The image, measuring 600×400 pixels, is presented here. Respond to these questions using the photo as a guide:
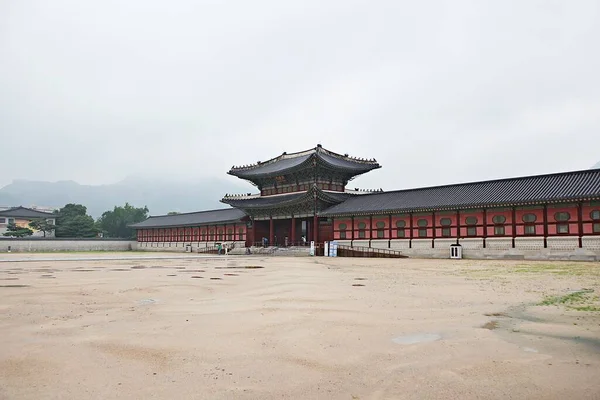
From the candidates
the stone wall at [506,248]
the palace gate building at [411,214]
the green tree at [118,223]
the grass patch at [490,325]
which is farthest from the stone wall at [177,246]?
the grass patch at [490,325]

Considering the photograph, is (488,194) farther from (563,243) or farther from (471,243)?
(563,243)

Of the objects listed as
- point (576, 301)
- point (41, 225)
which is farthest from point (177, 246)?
point (576, 301)

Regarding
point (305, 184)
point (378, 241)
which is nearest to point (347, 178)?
point (305, 184)

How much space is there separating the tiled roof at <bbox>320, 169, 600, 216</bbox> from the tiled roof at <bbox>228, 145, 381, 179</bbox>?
24.1 feet

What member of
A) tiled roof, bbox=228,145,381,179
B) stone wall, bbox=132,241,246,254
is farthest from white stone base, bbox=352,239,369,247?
stone wall, bbox=132,241,246,254

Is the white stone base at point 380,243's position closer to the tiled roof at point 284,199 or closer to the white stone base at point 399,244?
the white stone base at point 399,244

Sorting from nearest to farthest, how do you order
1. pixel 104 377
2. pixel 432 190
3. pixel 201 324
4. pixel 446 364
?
pixel 104 377 → pixel 446 364 → pixel 201 324 → pixel 432 190

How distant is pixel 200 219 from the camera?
70188mm

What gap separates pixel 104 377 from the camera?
19.2ft

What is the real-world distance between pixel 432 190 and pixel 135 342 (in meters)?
40.8

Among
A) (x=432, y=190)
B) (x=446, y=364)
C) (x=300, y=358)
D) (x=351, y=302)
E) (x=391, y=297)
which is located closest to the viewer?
(x=446, y=364)

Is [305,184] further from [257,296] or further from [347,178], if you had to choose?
[257,296]

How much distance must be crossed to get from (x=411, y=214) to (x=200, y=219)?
38637 mm

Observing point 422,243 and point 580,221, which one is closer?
point 580,221
